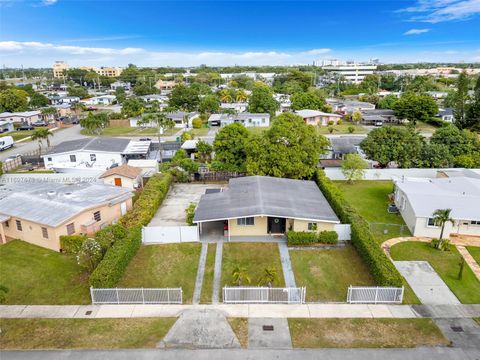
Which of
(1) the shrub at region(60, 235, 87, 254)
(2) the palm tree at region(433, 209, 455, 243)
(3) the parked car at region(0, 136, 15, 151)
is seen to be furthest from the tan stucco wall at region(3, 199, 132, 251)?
(3) the parked car at region(0, 136, 15, 151)

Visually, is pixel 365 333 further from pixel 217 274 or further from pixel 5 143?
pixel 5 143

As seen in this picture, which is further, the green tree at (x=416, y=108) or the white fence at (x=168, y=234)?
the green tree at (x=416, y=108)

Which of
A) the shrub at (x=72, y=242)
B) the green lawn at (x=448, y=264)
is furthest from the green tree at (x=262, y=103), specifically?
the shrub at (x=72, y=242)

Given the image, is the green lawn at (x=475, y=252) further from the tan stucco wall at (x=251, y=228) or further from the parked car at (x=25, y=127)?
the parked car at (x=25, y=127)

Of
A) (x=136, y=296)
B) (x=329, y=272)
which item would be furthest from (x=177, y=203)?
(x=329, y=272)

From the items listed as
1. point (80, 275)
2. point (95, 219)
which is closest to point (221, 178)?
point (95, 219)

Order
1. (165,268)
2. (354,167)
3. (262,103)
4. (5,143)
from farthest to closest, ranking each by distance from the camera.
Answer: (262,103)
(5,143)
(354,167)
(165,268)

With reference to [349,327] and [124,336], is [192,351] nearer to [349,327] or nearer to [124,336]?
[124,336]

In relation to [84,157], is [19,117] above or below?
above
